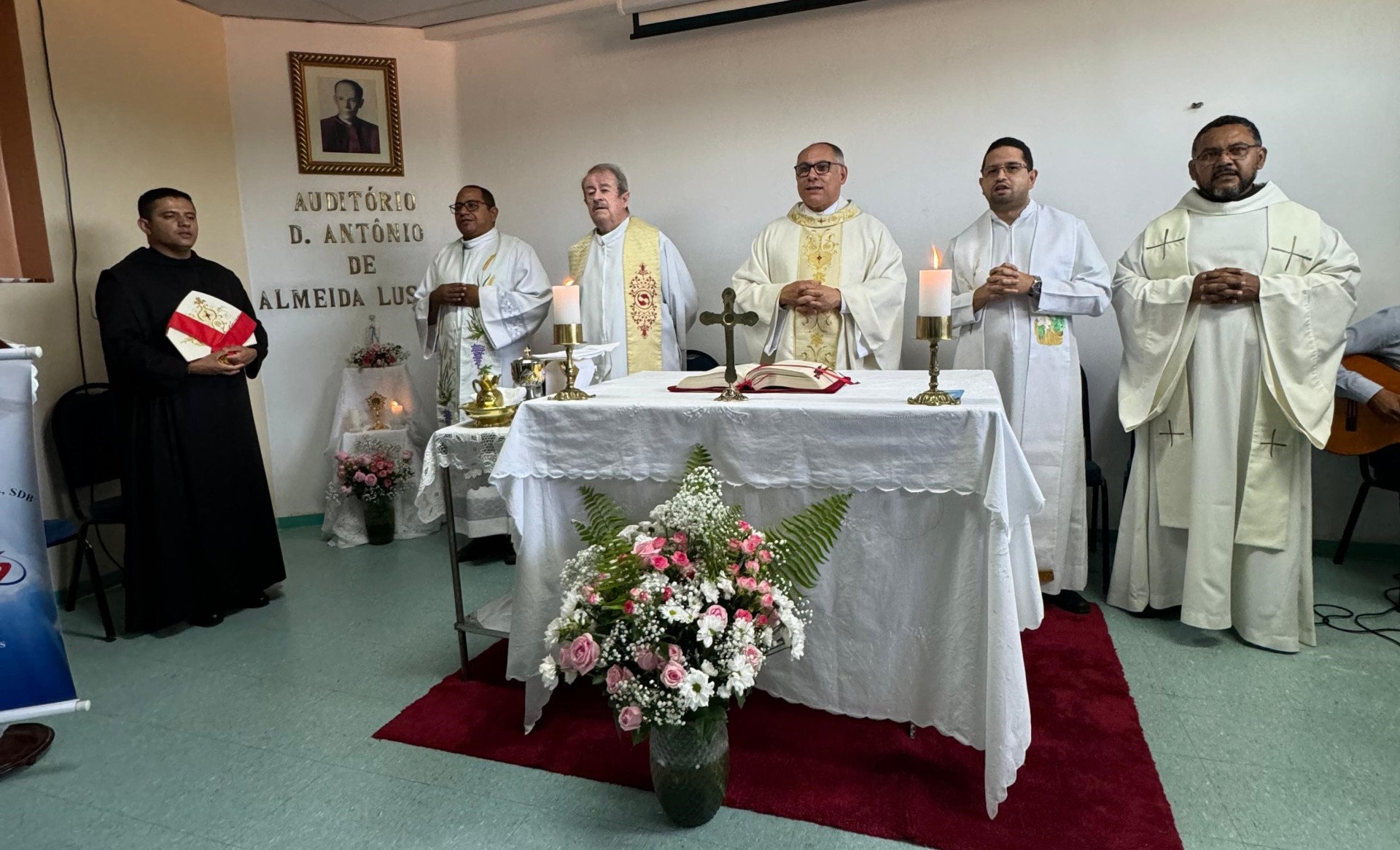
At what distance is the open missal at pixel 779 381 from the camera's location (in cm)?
274

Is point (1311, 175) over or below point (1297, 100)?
below

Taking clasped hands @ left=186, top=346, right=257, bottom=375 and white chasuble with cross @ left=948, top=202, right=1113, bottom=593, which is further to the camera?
clasped hands @ left=186, top=346, right=257, bottom=375

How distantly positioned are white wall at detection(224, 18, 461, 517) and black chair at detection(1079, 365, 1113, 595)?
165 inches

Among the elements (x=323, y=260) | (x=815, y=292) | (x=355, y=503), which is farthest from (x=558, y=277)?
(x=815, y=292)

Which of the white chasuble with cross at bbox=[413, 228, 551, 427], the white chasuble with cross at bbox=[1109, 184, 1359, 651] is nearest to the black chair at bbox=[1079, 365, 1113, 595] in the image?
the white chasuble with cross at bbox=[1109, 184, 1359, 651]

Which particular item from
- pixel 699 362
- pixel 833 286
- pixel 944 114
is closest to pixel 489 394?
pixel 833 286

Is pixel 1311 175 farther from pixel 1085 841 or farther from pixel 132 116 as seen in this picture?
pixel 132 116

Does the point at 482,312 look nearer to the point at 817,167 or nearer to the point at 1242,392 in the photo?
the point at 817,167

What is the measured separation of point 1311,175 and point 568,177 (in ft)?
14.0

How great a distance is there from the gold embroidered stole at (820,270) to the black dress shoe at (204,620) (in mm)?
3139

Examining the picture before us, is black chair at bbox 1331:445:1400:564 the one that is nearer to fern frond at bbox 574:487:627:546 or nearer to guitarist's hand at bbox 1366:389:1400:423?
guitarist's hand at bbox 1366:389:1400:423

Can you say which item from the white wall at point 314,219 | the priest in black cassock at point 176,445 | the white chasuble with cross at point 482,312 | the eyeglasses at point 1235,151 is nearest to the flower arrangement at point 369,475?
A: the white chasuble with cross at point 482,312

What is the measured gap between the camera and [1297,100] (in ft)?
13.6

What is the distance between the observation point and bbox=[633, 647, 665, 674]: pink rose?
2.12m
